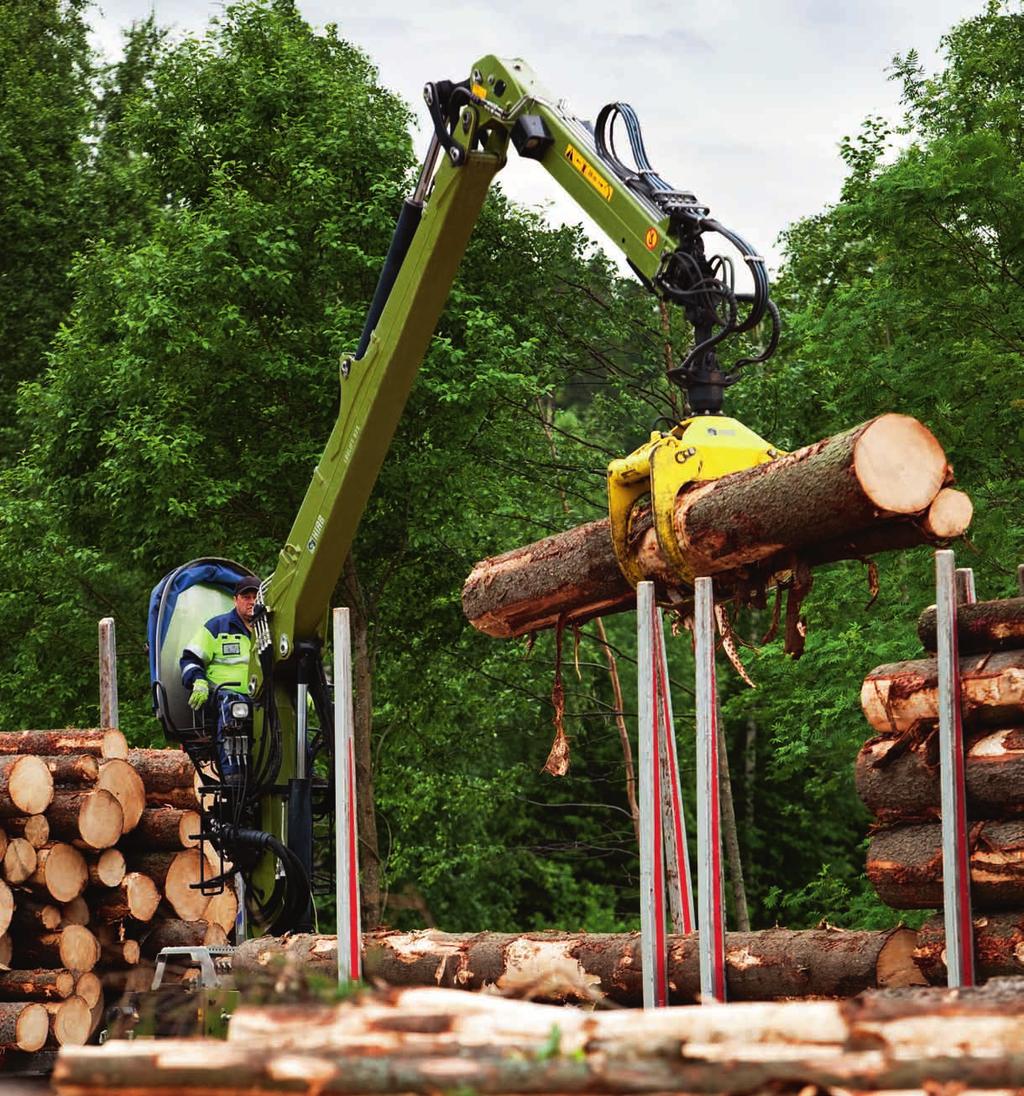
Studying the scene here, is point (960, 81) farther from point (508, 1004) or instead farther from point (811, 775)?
point (508, 1004)

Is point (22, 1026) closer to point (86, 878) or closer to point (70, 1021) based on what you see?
point (70, 1021)

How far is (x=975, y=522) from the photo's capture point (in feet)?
49.9

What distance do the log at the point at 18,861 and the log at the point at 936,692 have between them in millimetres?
7135

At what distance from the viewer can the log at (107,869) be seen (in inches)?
500

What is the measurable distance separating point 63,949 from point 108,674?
2.22 metres

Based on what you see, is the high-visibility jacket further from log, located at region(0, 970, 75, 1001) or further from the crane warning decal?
the crane warning decal

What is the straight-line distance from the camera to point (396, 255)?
10.4 m

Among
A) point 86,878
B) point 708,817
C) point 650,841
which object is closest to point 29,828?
point 86,878

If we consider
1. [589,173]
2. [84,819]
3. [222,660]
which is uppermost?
[589,173]

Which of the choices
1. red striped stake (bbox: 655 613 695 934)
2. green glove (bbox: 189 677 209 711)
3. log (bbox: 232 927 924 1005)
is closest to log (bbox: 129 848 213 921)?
green glove (bbox: 189 677 209 711)

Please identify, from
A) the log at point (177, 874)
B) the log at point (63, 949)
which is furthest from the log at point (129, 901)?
the log at point (63, 949)

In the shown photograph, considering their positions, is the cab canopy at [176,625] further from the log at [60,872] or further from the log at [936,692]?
the log at [936,692]

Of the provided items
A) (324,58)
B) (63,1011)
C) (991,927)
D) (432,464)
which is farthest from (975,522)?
(324,58)

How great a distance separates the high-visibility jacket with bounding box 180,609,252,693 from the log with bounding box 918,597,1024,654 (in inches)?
204
